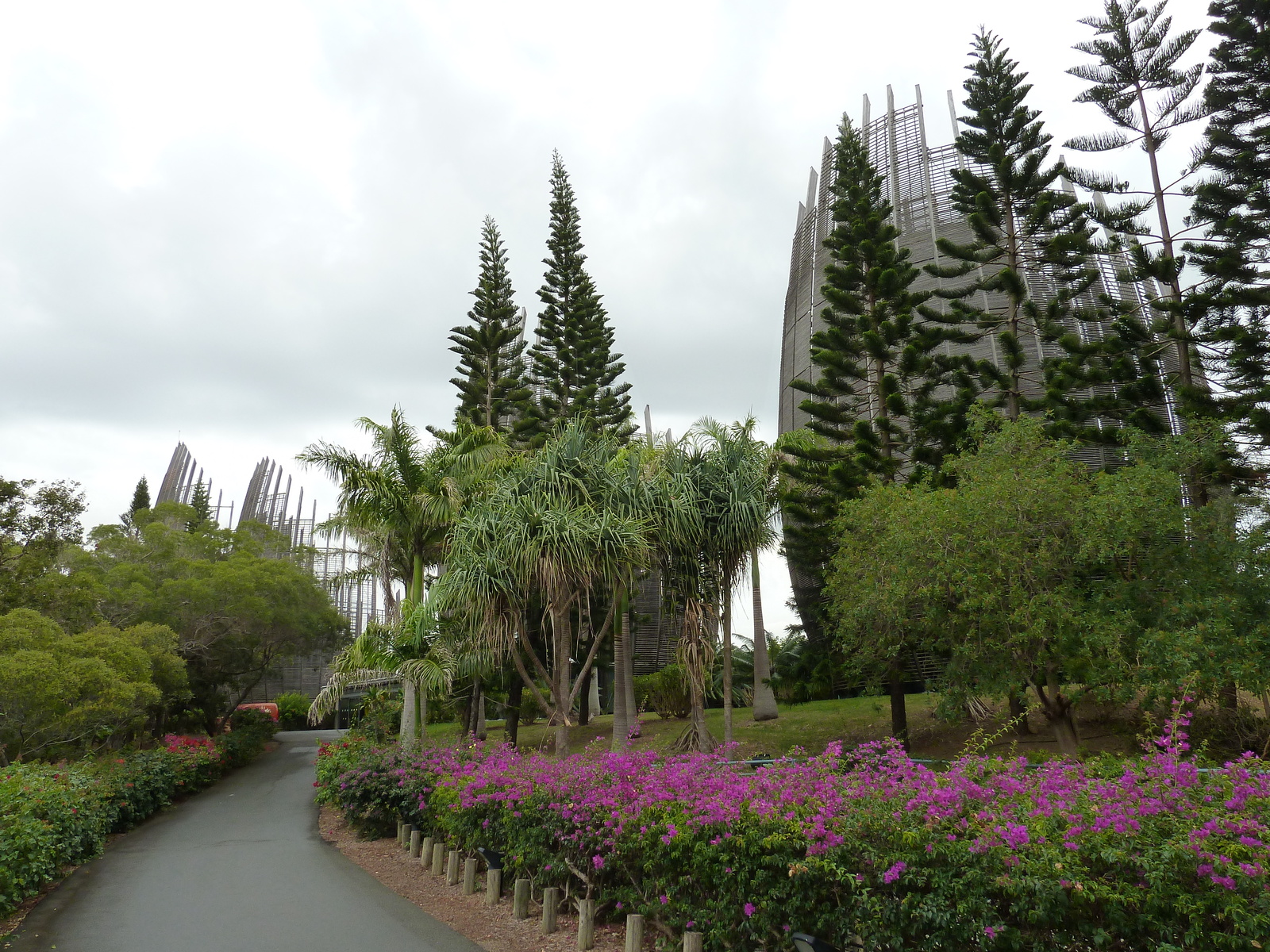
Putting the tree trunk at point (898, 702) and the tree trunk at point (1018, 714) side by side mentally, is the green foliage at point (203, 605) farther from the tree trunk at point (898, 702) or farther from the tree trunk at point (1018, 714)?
the tree trunk at point (1018, 714)

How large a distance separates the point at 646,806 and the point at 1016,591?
243 inches

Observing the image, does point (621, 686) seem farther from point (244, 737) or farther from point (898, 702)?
point (244, 737)

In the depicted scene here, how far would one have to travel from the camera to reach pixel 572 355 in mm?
20641

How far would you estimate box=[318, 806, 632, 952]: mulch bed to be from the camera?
21.0 feet

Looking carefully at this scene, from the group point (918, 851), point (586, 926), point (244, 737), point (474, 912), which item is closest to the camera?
point (918, 851)

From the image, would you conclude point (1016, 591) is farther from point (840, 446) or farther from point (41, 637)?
point (41, 637)

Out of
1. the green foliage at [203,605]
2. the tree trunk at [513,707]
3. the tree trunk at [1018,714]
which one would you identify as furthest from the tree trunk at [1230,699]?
the green foliage at [203,605]

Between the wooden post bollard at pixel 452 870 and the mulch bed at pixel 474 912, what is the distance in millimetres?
72

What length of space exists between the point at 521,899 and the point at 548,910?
1.91ft

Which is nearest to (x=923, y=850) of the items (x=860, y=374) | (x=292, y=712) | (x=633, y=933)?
(x=633, y=933)

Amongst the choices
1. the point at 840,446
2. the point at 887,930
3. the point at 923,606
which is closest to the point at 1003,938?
the point at 887,930

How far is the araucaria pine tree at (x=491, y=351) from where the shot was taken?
21375mm

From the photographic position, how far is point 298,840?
11750 millimetres

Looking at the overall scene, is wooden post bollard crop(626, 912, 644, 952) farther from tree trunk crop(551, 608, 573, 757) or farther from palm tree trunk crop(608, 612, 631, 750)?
palm tree trunk crop(608, 612, 631, 750)
